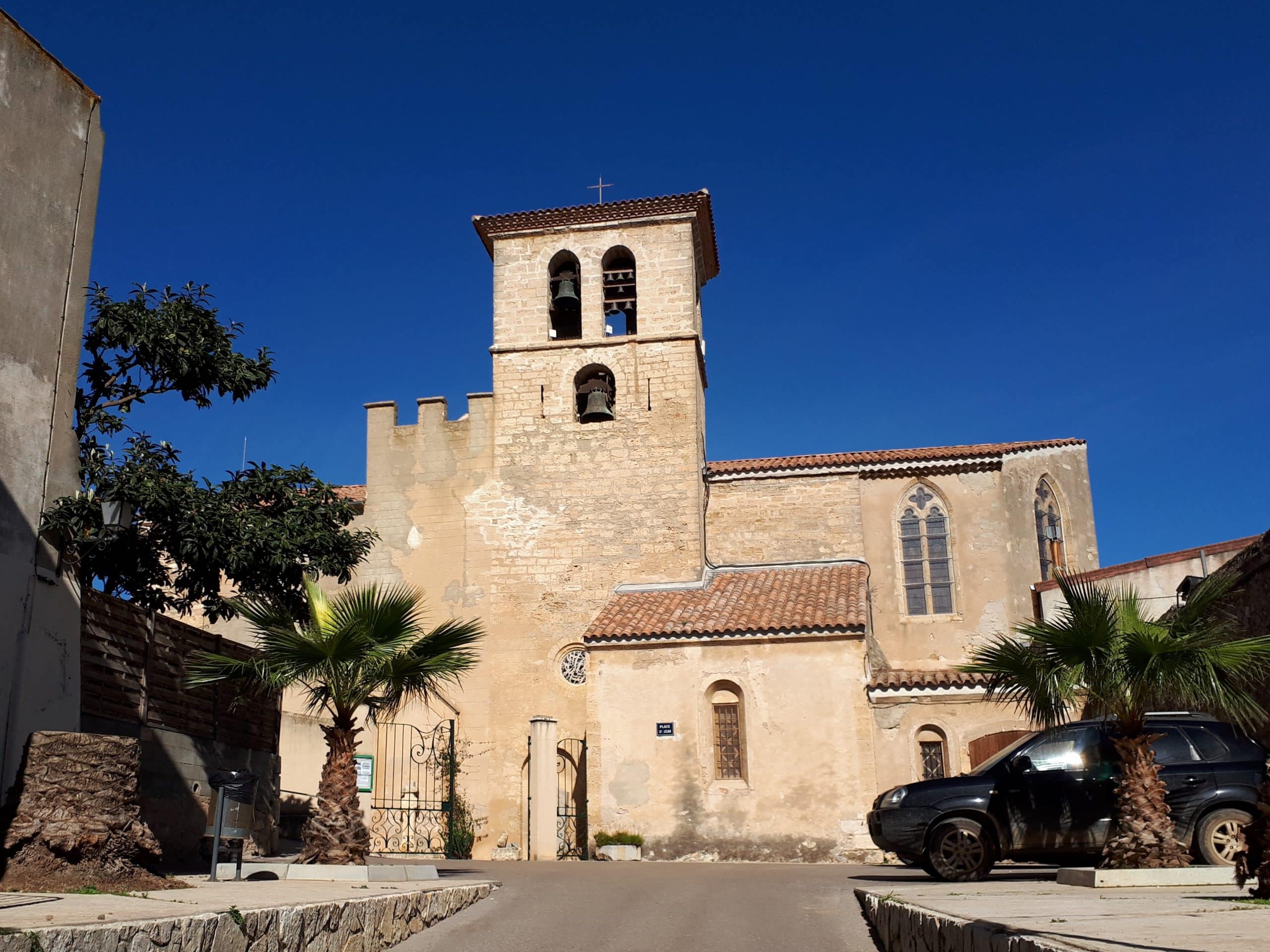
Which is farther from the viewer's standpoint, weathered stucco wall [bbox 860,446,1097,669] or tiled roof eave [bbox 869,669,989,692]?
weathered stucco wall [bbox 860,446,1097,669]

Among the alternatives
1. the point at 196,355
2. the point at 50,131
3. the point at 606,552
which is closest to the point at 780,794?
the point at 606,552

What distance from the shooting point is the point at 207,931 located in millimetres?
6238

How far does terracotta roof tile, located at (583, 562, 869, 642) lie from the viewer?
2114 centimetres

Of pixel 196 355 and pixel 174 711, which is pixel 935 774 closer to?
pixel 174 711

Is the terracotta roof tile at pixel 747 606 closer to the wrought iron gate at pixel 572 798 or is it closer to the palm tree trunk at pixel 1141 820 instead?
the wrought iron gate at pixel 572 798

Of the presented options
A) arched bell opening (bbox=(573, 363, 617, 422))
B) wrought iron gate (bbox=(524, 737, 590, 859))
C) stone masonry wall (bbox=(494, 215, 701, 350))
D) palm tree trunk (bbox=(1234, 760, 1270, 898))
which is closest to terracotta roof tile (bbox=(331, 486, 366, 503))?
stone masonry wall (bbox=(494, 215, 701, 350))

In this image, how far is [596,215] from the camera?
26.7 m

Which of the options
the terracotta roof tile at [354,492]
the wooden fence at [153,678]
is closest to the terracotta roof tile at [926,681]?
the wooden fence at [153,678]

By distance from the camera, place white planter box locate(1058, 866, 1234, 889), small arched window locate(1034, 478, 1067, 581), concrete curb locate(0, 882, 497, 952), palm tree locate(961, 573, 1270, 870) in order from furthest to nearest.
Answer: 1. small arched window locate(1034, 478, 1067, 581)
2. palm tree locate(961, 573, 1270, 870)
3. white planter box locate(1058, 866, 1234, 889)
4. concrete curb locate(0, 882, 497, 952)

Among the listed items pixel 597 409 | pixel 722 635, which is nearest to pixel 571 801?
pixel 722 635

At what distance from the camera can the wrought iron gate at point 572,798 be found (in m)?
21.5

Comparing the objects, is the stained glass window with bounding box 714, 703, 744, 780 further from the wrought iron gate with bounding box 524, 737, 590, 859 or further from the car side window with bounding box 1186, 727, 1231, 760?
the car side window with bounding box 1186, 727, 1231, 760

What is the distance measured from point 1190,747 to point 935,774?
8194 mm

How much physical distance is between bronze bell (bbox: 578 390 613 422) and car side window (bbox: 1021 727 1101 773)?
1403 cm
